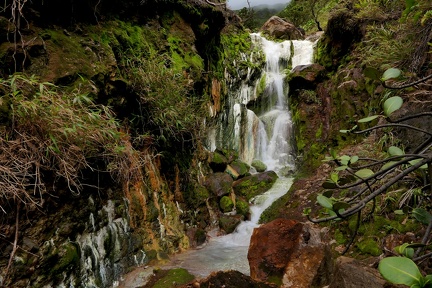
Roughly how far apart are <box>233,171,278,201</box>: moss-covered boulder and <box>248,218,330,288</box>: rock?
12.2 feet

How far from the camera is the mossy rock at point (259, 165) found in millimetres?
9000

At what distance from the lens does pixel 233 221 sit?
6.14m

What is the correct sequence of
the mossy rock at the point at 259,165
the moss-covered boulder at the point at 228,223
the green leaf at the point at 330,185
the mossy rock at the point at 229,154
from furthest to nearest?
Result: the mossy rock at the point at 259,165
the mossy rock at the point at 229,154
the moss-covered boulder at the point at 228,223
the green leaf at the point at 330,185

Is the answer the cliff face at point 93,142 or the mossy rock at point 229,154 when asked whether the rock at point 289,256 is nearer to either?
the cliff face at point 93,142

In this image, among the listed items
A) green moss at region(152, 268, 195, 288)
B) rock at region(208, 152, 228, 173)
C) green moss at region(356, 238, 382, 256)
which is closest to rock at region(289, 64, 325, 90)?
rock at region(208, 152, 228, 173)

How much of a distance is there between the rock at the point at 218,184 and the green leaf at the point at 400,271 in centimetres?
607

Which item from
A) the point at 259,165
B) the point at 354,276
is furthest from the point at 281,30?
the point at 354,276

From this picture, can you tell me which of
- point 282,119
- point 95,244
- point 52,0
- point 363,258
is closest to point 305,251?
point 363,258

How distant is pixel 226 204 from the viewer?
6.51 meters

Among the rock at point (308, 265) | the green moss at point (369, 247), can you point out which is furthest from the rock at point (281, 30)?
the rock at point (308, 265)

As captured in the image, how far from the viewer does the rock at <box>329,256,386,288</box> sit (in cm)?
193

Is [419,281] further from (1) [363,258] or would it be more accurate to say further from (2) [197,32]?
(2) [197,32]

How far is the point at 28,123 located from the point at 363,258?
407 centimetres

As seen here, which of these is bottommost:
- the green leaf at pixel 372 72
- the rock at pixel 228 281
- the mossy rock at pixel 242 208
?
the mossy rock at pixel 242 208
